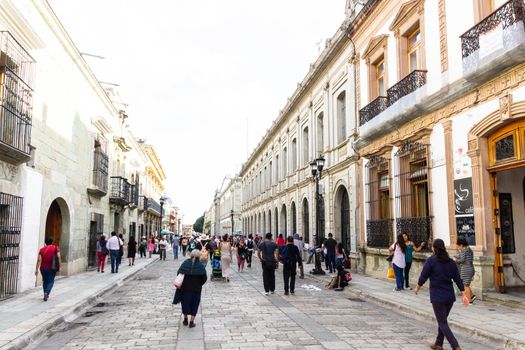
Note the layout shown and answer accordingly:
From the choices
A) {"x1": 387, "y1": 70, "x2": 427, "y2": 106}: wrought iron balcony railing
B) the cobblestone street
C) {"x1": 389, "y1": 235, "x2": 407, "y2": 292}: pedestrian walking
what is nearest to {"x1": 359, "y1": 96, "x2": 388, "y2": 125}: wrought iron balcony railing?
{"x1": 387, "y1": 70, "x2": 427, "y2": 106}: wrought iron balcony railing

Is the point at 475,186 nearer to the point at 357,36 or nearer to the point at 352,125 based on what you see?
the point at 352,125

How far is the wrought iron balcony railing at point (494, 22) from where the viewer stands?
8852 millimetres

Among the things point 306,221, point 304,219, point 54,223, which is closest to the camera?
point 54,223

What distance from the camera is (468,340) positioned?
275 inches

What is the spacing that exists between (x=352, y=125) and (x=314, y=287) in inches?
285

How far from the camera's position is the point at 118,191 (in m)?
23.9

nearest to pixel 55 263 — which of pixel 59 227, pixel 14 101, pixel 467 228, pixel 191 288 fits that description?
pixel 14 101

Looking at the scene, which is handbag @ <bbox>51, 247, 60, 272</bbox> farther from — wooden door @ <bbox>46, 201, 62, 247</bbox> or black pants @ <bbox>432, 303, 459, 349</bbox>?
black pants @ <bbox>432, 303, 459, 349</bbox>

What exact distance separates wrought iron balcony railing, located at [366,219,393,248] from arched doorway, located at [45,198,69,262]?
10870mm

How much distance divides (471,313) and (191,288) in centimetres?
526

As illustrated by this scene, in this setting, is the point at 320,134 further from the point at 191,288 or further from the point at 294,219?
the point at 191,288

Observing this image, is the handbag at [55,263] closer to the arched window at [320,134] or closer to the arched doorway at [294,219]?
the arched window at [320,134]

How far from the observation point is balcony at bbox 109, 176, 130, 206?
23.2 meters

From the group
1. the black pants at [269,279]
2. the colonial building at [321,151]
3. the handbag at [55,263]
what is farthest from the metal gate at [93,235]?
the black pants at [269,279]
